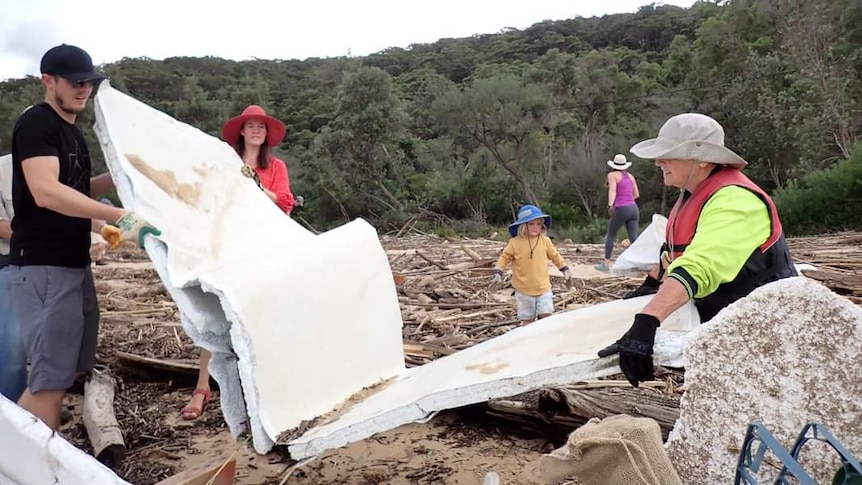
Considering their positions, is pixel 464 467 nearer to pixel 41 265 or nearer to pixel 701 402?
pixel 701 402

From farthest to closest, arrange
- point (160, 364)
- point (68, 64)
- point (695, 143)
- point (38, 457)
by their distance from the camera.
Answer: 1. point (160, 364)
2. point (68, 64)
3. point (695, 143)
4. point (38, 457)

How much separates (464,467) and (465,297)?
5123 millimetres

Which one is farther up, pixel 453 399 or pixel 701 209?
pixel 701 209

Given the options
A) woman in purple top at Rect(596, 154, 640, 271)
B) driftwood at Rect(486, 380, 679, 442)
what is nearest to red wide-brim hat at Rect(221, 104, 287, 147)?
driftwood at Rect(486, 380, 679, 442)

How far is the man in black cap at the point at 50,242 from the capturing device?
2797mm

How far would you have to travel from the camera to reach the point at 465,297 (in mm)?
8477

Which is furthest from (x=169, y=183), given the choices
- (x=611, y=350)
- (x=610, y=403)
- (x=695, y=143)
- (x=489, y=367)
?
(x=610, y=403)

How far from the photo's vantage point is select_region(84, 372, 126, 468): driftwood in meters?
3.48

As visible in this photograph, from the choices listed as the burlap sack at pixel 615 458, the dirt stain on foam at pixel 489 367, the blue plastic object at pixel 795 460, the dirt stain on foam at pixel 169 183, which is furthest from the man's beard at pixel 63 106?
the blue plastic object at pixel 795 460

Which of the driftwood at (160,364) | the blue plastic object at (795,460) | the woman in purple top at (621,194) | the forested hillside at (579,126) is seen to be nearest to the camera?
the blue plastic object at (795,460)

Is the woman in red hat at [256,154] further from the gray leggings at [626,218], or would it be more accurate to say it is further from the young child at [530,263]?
the gray leggings at [626,218]

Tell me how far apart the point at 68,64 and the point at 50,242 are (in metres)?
0.79

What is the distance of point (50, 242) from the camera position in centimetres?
291

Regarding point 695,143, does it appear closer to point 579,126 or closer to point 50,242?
→ point 50,242
